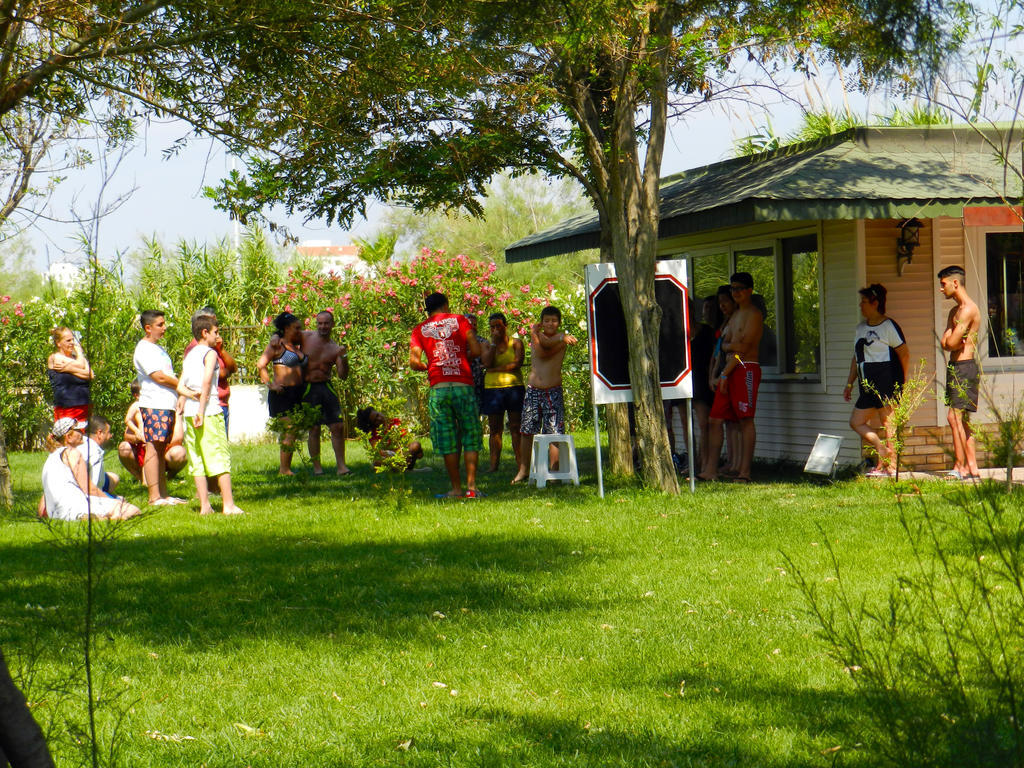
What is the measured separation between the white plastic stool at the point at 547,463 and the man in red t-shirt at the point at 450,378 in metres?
1.27

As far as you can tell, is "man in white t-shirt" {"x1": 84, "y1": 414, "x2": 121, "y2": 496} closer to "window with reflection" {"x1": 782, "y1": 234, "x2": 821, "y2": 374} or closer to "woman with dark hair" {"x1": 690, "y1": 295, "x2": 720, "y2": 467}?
"woman with dark hair" {"x1": 690, "y1": 295, "x2": 720, "y2": 467}

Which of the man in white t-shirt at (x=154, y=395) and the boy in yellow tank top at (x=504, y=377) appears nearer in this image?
the man in white t-shirt at (x=154, y=395)

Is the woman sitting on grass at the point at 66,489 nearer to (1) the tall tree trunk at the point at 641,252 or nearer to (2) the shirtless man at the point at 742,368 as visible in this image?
(1) the tall tree trunk at the point at 641,252

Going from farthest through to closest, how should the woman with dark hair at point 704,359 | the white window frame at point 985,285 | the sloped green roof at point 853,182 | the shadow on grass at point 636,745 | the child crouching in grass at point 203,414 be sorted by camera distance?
1. the woman with dark hair at point 704,359
2. the white window frame at point 985,285
3. the sloped green roof at point 853,182
4. the child crouching in grass at point 203,414
5. the shadow on grass at point 636,745

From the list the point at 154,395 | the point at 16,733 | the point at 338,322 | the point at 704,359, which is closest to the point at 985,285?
the point at 704,359

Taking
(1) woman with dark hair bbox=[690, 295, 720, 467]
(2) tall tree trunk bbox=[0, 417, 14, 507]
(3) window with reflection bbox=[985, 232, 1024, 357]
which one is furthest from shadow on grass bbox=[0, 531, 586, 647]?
(3) window with reflection bbox=[985, 232, 1024, 357]

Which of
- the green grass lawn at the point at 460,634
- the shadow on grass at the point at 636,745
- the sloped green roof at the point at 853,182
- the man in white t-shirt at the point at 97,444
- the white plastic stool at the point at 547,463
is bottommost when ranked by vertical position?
the shadow on grass at the point at 636,745

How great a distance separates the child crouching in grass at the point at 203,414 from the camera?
32.6 feet

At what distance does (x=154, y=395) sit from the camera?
34.9 feet

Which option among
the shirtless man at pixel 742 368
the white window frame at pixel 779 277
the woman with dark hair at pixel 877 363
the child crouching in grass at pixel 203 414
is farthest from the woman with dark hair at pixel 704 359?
the child crouching in grass at pixel 203 414

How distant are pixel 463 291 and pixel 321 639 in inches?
548

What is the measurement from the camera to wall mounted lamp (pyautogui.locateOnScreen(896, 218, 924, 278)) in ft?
38.1

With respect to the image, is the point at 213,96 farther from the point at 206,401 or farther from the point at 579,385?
the point at 579,385

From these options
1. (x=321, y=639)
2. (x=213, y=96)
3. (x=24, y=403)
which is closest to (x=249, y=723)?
(x=321, y=639)
